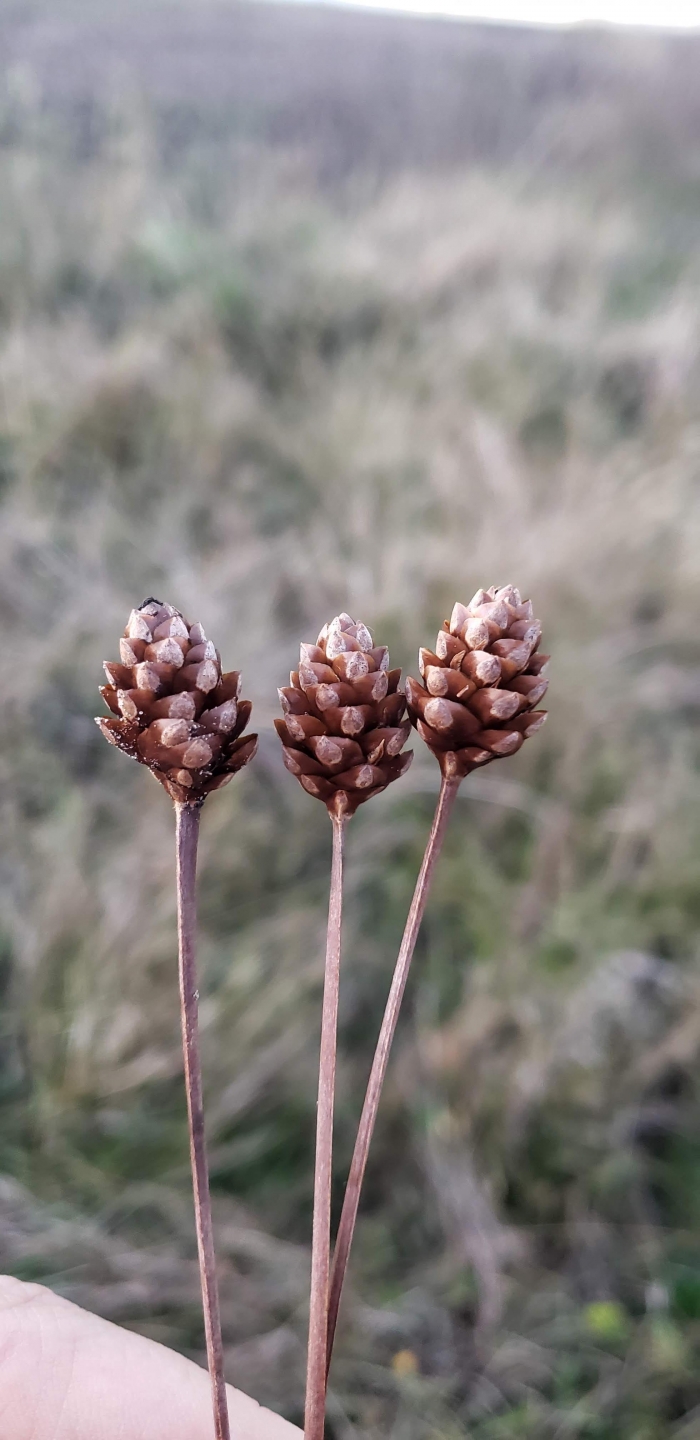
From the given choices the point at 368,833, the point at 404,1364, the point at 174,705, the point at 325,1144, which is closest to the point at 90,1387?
the point at 404,1364

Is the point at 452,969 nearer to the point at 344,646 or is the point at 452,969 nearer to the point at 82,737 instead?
the point at 82,737

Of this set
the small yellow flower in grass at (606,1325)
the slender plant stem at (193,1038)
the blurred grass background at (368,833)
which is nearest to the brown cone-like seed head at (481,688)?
the slender plant stem at (193,1038)

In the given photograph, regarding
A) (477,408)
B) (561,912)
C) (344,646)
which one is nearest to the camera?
(344,646)

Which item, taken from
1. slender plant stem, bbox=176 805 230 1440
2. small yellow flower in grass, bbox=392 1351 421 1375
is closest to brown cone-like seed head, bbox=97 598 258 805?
slender plant stem, bbox=176 805 230 1440

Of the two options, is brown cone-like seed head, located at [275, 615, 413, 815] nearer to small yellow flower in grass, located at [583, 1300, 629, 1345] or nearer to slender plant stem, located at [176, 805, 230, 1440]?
slender plant stem, located at [176, 805, 230, 1440]

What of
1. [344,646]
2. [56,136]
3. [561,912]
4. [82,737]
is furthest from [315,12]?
[344,646]
